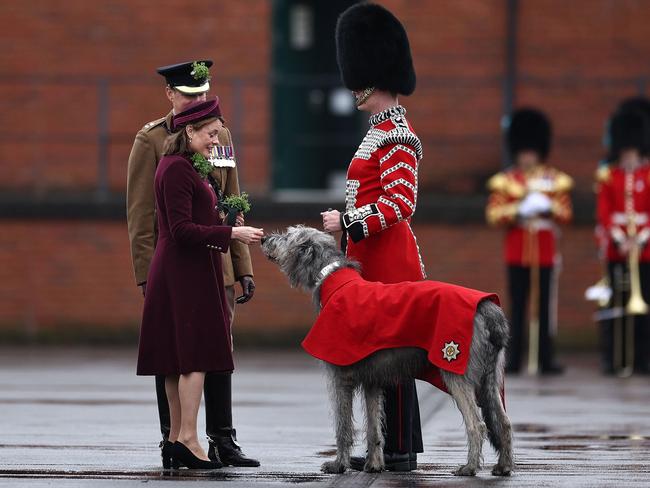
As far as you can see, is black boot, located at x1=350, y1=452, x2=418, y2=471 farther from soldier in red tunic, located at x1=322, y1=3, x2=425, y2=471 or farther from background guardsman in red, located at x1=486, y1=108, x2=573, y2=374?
background guardsman in red, located at x1=486, y1=108, x2=573, y2=374

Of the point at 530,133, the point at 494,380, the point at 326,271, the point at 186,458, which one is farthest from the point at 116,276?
the point at 494,380

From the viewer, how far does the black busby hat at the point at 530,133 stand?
15094mm

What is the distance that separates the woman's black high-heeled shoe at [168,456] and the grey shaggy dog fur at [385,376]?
2.52 feet

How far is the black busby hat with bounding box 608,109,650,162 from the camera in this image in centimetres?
1491

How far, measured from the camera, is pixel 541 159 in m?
15.2

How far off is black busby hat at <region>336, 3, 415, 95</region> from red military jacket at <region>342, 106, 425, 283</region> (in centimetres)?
22

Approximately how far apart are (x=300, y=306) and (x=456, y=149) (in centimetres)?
232

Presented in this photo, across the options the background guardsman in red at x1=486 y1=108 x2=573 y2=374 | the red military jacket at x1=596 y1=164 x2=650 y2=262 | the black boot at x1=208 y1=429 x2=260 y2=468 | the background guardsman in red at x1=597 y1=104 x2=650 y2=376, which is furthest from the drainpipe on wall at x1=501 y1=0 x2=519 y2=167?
the black boot at x1=208 y1=429 x2=260 y2=468

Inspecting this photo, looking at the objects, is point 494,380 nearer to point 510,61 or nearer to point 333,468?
point 333,468

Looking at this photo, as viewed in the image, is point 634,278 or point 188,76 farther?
point 634,278

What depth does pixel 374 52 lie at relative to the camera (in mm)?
8414

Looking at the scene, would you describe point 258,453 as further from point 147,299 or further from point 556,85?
point 556,85

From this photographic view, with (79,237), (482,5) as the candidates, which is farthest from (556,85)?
(79,237)

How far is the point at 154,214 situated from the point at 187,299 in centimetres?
65
